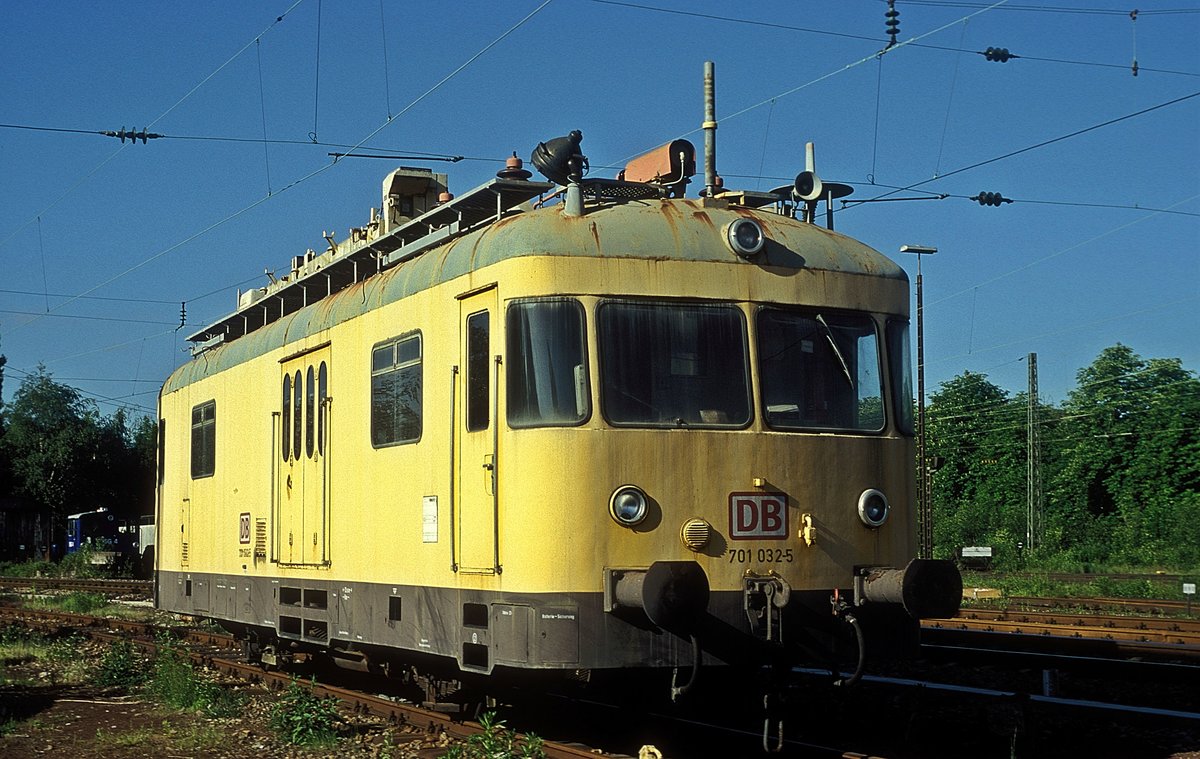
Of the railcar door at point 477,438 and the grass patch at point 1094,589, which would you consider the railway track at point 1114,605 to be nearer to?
the grass patch at point 1094,589

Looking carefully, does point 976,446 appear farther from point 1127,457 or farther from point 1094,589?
point 1094,589

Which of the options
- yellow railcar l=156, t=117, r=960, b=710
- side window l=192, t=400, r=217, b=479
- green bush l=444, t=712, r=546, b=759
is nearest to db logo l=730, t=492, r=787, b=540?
yellow railcar l=156, t=117, r=960, b=710

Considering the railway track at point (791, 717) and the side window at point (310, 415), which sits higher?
the side window at point (310, 415)

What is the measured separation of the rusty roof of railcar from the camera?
945cm

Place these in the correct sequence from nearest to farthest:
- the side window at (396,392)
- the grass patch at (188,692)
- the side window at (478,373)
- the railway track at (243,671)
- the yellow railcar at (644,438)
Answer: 1. the yellow railcar at (644,438)
2. the side window at (478,373)
3. the side window at (396,392)
4. the railway track at (243,671)
5. the grass patch at (188,692)

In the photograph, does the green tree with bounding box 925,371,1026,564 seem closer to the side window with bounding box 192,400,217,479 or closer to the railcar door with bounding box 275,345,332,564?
the side window with bounding box 192,400,217,479

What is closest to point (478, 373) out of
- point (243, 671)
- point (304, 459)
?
point (304, 459)

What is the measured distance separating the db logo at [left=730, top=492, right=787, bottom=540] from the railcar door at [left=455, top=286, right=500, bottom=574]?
1514mm

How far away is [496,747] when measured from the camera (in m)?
9.65

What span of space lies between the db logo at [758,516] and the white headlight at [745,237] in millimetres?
1578

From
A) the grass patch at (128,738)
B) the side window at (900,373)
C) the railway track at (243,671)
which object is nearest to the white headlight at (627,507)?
the railway track at (243,671)

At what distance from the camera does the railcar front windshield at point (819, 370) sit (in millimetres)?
9562

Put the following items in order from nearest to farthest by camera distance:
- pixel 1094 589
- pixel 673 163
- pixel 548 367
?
pixel 548 367 < pixel 673 163 < pixel 1094 589

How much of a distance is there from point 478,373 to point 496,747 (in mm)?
2434
